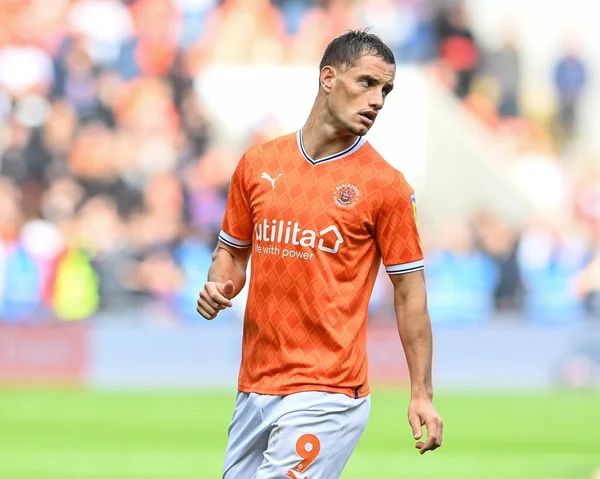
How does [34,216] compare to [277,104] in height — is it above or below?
below

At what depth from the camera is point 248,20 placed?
21672 millimetres

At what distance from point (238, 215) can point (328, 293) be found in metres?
0.65

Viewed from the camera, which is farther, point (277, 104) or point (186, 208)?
point (277, 104)

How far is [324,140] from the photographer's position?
20.0 feet

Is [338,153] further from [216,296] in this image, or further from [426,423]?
[426,423]

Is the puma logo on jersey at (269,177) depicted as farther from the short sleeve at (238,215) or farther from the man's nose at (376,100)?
the man's nose at (376,100)

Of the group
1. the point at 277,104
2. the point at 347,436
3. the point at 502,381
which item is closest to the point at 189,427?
the point at 502,381

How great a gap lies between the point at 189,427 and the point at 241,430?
28.9 ft

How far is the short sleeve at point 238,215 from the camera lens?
20.4 ft

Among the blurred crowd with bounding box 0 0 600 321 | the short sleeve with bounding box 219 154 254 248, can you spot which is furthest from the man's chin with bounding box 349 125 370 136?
the blurred crowd with bounding box 0 0 600 321

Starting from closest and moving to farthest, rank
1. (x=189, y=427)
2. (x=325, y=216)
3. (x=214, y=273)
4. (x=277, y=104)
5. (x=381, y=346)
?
1. (x=325, y=216)
2. (x=214, y=273)
3. (x=189, y=427)
4. (x=381, y=346)
5. (x=277, y=104)

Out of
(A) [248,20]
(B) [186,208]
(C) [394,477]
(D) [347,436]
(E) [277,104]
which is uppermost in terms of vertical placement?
(A) [248,20]

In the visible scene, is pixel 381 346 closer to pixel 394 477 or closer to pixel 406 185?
pixel 394 477

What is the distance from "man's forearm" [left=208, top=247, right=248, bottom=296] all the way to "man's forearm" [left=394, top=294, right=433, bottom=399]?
0.80 metres
